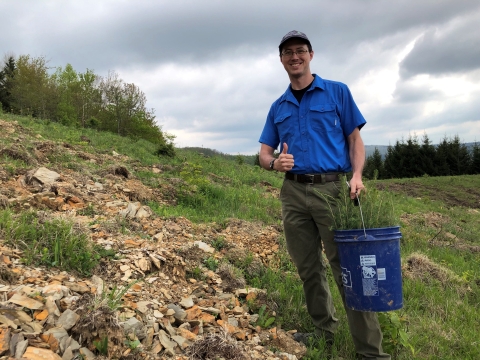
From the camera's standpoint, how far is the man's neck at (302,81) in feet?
10.4

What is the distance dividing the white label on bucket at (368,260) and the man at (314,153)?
1.41 feet

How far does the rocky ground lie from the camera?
7.23 feet

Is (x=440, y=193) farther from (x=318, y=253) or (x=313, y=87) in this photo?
(x=313, y=87)

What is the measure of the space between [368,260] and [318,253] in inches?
30.6

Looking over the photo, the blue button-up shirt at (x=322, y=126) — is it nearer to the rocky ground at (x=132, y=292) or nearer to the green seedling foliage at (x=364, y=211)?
the green seedling foliage at (x=364, y=211)

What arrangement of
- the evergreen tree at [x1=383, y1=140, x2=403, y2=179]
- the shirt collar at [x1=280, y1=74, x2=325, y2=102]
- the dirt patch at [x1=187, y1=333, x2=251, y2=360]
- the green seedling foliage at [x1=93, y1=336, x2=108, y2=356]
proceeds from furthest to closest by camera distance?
1. the evergreen tree at [x1=383, y1=140, x2=403, y2=179]
2. the shirt collar at [x1=280, y1=74, x2=325, y2=102]
3. the dirt patch at [x1=187, y1=333, x2=251, y2=360]
4. the green seedling foliage at [x1=93, y1=336, x2=108, y2=356]

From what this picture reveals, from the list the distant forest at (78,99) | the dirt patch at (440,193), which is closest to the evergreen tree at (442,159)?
the dirt patch at (440,193)

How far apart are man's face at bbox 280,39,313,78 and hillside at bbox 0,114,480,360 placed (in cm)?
213

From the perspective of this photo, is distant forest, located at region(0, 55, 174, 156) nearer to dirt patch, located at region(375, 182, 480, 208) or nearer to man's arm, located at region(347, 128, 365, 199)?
dirt patch, located at region(375, 182, 480, 208)

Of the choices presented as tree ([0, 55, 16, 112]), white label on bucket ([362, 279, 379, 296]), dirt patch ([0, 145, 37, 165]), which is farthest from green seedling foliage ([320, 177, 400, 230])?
tree ([0, 55, 16, 112])

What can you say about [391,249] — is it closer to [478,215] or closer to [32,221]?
[32,221]

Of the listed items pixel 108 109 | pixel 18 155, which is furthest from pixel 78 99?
pixel 18 155

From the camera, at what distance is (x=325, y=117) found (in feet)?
10.0

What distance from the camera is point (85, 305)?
7.79ft
